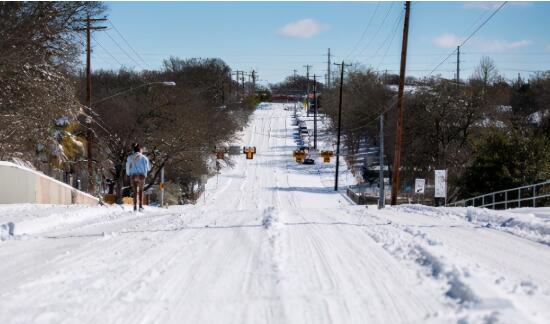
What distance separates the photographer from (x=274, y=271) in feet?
20.9

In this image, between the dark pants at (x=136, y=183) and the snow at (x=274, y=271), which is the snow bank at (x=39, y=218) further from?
the dark pants at (x=136, y=183)

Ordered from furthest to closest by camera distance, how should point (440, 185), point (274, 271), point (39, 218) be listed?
1. point (440, 185)
2. point (39, 218)
3. point (274, 271)

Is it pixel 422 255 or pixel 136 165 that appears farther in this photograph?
pixel 136 165

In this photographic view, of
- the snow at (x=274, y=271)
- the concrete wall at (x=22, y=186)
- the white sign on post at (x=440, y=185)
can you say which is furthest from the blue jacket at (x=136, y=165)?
the white sign on post at (x=440, y=185)

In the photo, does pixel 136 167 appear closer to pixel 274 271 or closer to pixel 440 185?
pixel 274 271

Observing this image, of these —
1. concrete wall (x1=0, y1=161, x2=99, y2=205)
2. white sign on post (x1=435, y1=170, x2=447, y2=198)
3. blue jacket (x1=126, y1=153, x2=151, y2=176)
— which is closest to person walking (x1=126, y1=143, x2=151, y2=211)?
blue jacket (x1=126, y1=153, x2=151, y2=176)

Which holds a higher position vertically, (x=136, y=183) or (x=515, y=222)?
(x=136, y=183)

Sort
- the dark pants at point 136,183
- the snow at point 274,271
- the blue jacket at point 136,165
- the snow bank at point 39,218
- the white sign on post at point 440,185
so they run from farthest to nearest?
the white sign on post at point 440,185 → the dark pants at point 136,183 → the blue jacket at point 136,165 → the snow bank at point 39,218 → the snow at point 274,271

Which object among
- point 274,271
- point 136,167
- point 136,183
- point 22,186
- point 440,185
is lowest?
point 274,271

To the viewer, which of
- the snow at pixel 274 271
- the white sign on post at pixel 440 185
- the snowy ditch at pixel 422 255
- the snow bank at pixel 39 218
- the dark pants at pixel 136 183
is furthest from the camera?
the white sign on post at pixel 440 185

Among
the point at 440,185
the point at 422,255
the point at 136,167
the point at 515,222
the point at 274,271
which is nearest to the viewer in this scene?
the point at 274,271

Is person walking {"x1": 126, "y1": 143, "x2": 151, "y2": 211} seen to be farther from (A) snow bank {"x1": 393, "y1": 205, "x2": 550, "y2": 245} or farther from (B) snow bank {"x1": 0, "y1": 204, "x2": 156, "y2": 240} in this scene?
(A) snow bank {"x1": 393, "y1": 205, "x2": 550, "y2": 245}

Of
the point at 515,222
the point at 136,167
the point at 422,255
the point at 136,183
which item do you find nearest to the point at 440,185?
the point at 136,183

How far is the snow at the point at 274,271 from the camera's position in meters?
4.86
